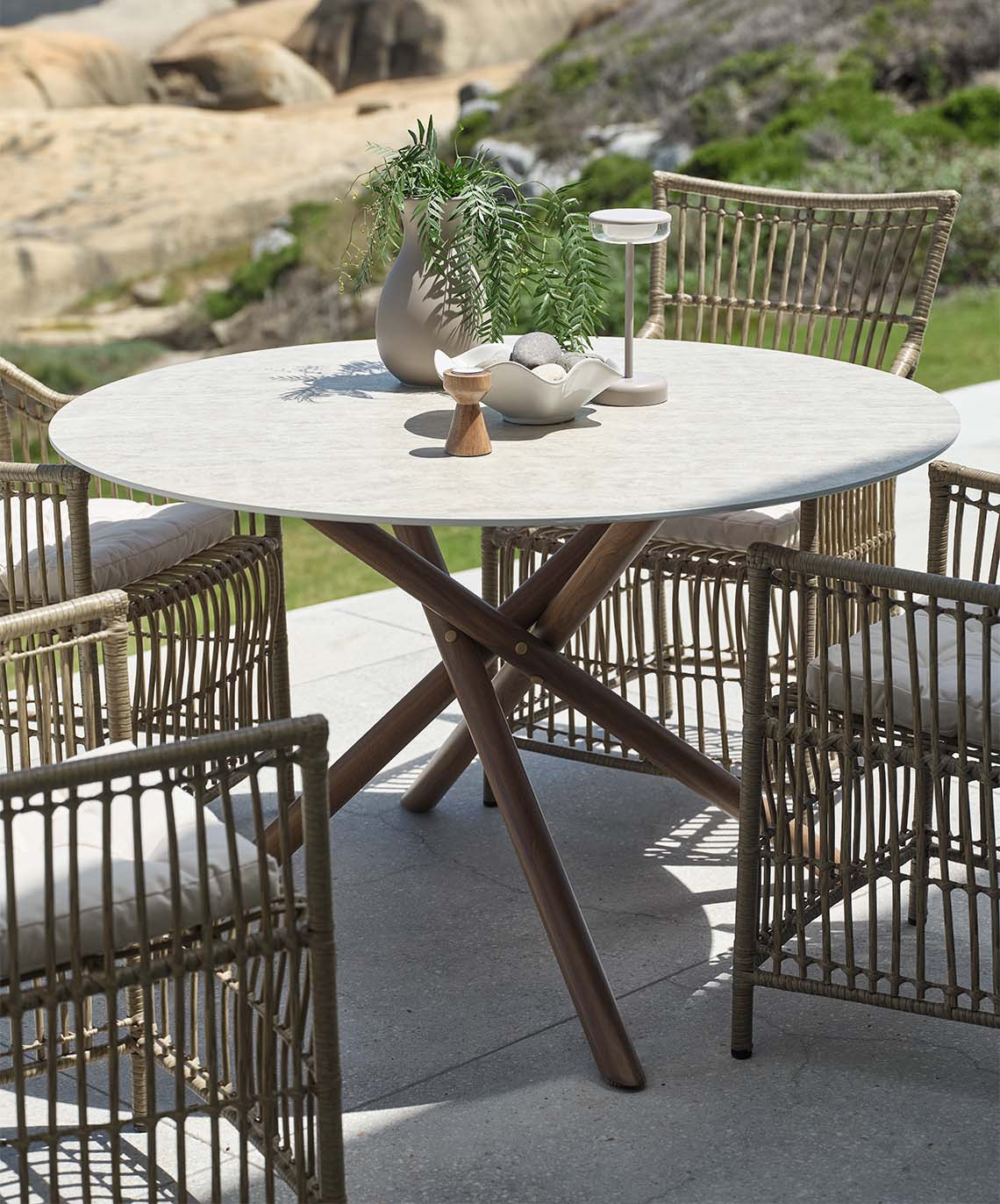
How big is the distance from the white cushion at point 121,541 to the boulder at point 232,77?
15984 millimetres

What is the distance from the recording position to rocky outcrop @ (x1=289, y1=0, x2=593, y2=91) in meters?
17.7

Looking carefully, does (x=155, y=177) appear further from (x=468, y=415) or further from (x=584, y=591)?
(x=468, y=415)

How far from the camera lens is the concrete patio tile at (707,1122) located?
1869 mm

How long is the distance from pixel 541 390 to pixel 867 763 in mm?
731

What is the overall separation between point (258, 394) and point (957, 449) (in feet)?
10.7

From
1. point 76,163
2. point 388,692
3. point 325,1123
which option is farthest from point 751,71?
point 325,1123

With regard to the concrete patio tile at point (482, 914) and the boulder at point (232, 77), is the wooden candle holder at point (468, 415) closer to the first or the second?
the concrete patio tile at point (482, 914)

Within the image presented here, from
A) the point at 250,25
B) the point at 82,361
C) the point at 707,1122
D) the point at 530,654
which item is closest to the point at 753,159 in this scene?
the point at 82,361

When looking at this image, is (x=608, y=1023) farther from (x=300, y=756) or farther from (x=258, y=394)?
(x=258, y=394)

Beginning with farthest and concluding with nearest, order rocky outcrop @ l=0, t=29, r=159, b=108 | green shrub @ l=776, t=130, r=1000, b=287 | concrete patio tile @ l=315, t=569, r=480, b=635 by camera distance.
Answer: rocky outcrop @ l=0, t=29, r=159, b=108, green shrub @ l=776, t=130, r=1000, b=287, concrete patio tile @ l=315, t=569, r=480, b=635

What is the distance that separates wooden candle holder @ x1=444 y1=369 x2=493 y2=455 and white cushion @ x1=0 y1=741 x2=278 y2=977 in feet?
2.35

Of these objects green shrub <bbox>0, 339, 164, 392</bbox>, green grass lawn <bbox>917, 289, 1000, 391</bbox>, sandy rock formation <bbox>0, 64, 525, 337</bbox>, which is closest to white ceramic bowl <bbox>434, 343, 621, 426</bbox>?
green grass lawn <bbox>917, 289, 1000, 391</bbox>

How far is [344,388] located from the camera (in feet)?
8.64

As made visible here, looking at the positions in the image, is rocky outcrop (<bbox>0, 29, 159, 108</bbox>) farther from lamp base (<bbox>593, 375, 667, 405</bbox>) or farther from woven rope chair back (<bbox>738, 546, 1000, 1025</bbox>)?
woven rope chair back (<bbox>738, 546, 1000, 1025</bbox>)
